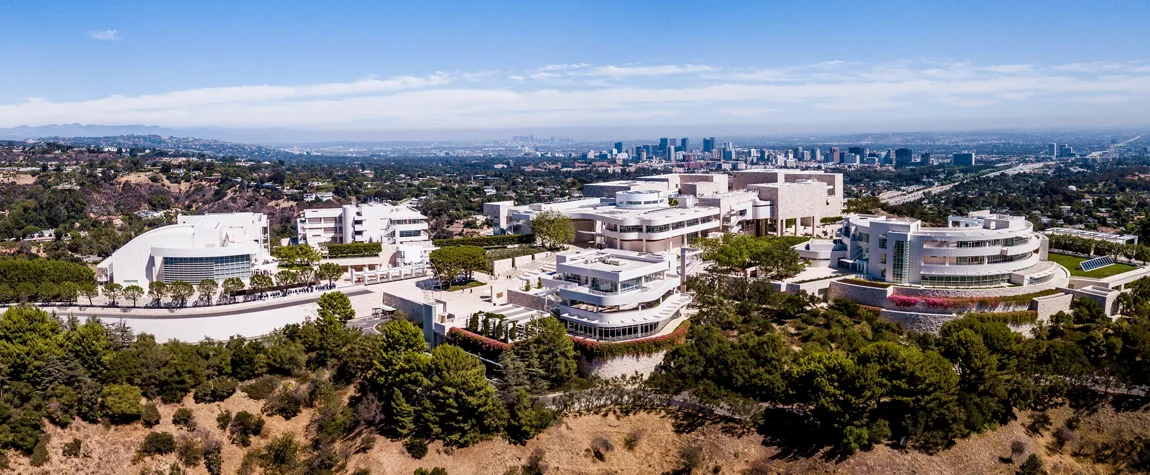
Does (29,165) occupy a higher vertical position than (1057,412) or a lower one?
higher

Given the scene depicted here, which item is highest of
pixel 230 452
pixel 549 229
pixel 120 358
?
pixel 549 229

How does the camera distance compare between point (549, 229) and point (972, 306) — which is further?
point (549, 229)

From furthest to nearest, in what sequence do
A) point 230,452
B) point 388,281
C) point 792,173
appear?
point 792,173
point 388,281
point 230,452

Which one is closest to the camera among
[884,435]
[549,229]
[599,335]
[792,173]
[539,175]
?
[884,435]

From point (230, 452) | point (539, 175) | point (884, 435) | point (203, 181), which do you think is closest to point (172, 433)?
point (230, 452)

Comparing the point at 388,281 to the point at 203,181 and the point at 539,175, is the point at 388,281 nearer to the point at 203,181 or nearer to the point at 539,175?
the point at 203,181

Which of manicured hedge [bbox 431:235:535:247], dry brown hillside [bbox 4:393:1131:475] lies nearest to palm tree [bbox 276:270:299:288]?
dry brown hillside [bbox 4:393:1131:475]

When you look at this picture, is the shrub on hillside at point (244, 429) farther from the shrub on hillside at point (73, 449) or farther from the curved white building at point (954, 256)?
the curved white building at point (954, 256)
